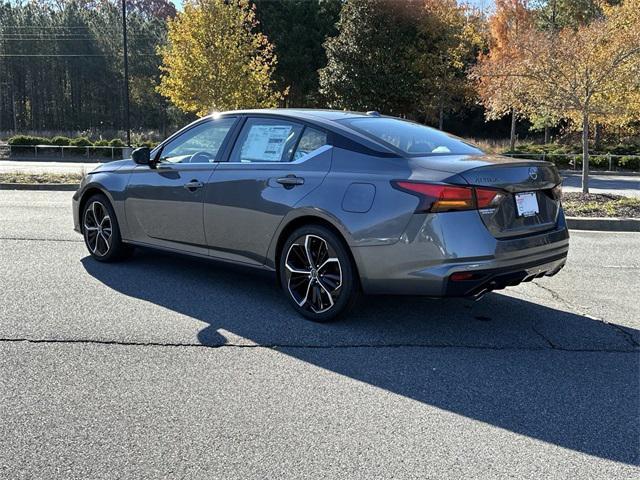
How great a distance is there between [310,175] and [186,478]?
2.61m

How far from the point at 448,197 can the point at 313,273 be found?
1.24 metres

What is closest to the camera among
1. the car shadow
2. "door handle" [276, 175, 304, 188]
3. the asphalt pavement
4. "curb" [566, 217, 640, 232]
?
the asphalt pavement

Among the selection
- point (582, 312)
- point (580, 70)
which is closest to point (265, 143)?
point (582, 312)

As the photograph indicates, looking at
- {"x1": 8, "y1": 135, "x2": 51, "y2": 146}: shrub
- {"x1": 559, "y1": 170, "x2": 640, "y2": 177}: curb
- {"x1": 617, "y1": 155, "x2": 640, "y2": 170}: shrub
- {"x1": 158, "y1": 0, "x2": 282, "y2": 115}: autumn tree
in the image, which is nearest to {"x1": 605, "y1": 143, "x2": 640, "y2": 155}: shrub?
{"x1": 617, "y1": 155, "x2": 640, "y2": 170}: shrub

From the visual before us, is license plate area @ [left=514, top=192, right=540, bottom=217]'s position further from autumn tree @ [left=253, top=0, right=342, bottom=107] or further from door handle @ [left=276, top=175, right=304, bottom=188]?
autumn tree @ [left=253, top=0, right=342, bottom=107]

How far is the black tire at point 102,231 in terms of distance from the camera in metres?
6.40

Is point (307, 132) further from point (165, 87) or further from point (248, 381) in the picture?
point (165, 87)

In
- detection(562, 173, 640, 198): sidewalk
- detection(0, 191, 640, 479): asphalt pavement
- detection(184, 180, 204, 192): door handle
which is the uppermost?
detection(184, 180, 204, 192): door handle

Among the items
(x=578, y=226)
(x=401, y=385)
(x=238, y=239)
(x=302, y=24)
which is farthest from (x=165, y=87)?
(x=401, y=385)

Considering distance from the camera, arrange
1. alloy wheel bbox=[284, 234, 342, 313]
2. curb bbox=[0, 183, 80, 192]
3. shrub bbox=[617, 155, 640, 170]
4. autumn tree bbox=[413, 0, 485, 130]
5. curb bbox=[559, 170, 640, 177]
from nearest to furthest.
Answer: alloy wheel bbox=[284, 234, 342, 313], curb bbox=[0, 183, 80, 192], curb bbox=[559, 170, 640, 177], shrub bbox=[617, 155, 640, 170], autumn tree bbox=[413, 0, 485, 130]

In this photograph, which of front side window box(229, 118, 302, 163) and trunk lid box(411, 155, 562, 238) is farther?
front side window box(229, 118, 302, 163)

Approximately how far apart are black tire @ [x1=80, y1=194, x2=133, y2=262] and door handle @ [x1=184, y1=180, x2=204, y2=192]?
125 centimetres

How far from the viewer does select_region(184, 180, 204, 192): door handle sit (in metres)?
5.46

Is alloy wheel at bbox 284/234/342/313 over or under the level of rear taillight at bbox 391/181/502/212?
under
